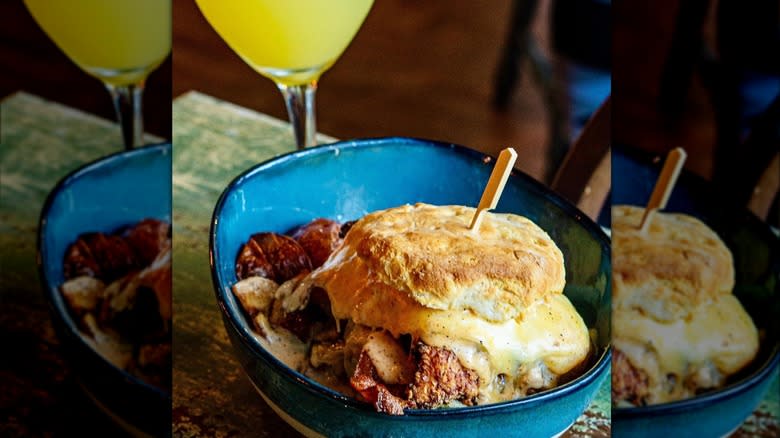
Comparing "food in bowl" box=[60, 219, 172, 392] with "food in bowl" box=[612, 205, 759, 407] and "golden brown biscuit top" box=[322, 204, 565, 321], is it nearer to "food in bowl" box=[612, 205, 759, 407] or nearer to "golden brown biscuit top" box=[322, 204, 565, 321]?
"golden brown biscuit top" box=[322, 204, 565, 321]

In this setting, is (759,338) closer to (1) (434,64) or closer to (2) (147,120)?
(1) (434,64)

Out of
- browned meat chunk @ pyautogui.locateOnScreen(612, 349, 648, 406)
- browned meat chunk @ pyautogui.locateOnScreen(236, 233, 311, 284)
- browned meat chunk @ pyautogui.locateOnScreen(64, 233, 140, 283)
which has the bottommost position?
browned meat chunk @ pyautogui.locateOnScreen(64, 233, 140, 283)

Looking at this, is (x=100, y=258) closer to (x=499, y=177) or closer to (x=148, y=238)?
(x=148, y=238)

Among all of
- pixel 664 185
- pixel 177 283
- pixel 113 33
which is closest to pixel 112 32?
pixel 113 33

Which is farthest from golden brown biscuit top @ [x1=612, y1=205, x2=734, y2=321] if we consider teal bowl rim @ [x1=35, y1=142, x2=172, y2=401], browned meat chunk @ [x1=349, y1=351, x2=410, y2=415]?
teal bowl rim @ [x1=35, y1=142, x2=172, y2=401]

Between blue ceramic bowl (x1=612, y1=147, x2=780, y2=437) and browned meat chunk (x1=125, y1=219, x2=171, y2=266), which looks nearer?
blue ceramic bowl (x1=612, y1=147, x2=780, y2=437)
